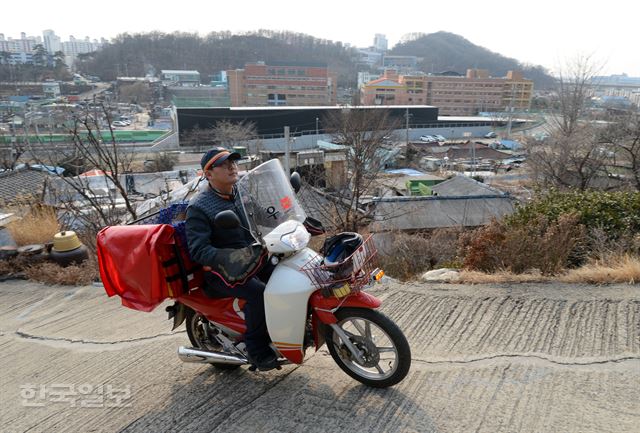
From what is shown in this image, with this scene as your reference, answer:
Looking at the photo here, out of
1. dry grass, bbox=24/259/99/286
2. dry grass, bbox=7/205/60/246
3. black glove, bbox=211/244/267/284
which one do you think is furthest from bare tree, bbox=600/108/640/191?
dry grass, bbox=7/205/60/246

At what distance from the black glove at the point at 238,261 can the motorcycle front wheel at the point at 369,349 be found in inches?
24.5

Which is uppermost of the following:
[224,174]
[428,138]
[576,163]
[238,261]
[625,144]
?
[224,174]

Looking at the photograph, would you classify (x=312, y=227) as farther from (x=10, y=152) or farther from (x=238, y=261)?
(x=10, y=152)

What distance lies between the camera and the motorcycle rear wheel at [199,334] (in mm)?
3400

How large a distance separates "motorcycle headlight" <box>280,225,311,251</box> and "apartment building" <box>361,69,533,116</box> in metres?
79.3

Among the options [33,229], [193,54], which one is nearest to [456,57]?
[193,54]

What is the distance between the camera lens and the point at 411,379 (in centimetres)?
302

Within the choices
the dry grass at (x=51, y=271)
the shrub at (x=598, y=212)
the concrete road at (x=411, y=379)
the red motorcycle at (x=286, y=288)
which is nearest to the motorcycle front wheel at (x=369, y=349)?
the red motorcycle at (x=286, y=288)

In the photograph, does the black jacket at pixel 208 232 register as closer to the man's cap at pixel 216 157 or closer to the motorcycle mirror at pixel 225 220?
the man's cap at pixel 216 157

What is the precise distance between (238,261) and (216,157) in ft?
2.40

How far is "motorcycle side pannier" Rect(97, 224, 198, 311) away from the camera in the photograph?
9.38 ft

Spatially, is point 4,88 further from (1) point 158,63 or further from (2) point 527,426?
(2) point 527,426

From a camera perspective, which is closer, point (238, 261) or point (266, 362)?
point (238, 261)

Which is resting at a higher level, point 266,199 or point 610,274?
point 266,199
